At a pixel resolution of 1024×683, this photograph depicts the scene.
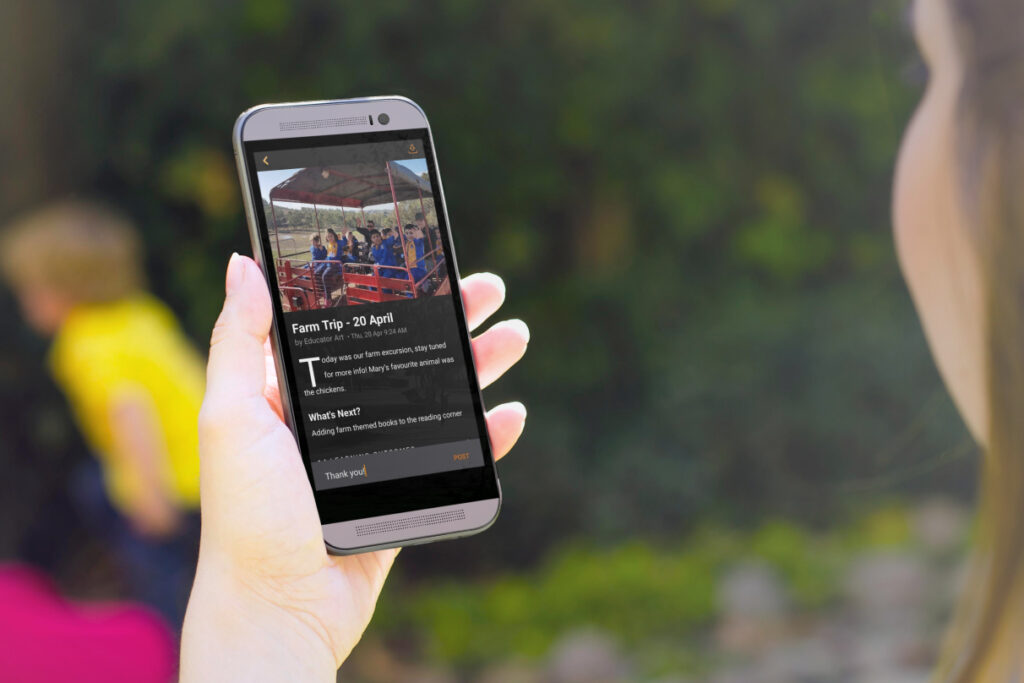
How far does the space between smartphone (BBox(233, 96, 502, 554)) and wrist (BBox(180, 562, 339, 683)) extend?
0.10 m

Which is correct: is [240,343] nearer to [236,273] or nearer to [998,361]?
[236,273]

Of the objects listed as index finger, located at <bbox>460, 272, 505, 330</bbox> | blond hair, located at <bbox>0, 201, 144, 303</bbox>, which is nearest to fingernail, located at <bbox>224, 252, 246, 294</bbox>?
index finger, located at <bbox>460, 272, 505, 330</bbox>

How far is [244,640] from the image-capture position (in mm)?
921

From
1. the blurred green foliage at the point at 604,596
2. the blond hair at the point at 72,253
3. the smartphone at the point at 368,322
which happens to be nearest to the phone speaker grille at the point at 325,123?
the smartphone at the point at 368,322

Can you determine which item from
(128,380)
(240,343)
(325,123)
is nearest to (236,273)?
(240,343)

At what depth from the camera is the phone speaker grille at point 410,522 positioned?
3.39 feet

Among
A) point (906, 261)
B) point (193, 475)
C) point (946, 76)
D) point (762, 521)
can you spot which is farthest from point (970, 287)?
point (762, 521)

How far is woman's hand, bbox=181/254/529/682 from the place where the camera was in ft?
3.02

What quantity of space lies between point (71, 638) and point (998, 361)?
2781mm

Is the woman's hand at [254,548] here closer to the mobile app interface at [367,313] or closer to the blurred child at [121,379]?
the mobile app interface at [367,313]

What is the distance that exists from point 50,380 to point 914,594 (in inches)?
120

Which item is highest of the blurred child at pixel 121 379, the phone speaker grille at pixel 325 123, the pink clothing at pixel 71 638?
the phone speaker grille at pixel 325 123

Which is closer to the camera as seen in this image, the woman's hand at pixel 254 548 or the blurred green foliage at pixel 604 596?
the woman's hand at pixel 254 548

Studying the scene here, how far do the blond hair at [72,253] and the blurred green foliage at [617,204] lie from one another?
8cm
